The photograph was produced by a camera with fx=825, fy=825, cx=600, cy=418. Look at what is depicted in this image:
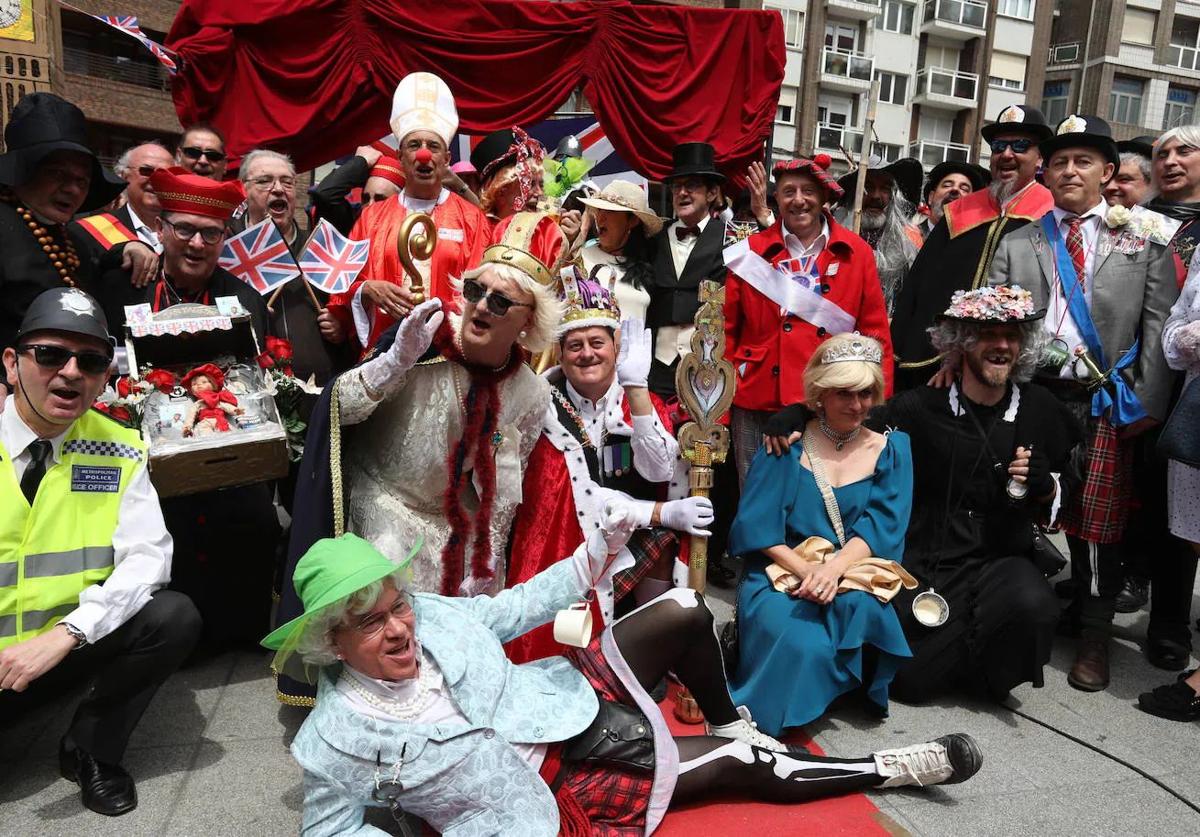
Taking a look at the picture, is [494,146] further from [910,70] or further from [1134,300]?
[910,70]

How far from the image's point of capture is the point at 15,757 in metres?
2.78

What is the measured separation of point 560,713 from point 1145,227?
3.39 meters

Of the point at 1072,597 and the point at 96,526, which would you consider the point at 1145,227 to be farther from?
the point at 96,526

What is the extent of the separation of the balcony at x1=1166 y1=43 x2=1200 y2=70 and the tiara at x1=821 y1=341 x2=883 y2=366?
37.2 meters

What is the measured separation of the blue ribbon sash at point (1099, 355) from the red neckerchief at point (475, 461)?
2641 millimetres

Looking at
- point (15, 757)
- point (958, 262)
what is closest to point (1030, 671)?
point (958, 262)

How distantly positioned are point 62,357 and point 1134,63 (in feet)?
126

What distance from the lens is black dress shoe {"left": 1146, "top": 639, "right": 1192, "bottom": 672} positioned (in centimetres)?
379

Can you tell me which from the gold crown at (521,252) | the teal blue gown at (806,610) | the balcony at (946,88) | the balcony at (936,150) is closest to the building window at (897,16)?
the balcony at (946,88)

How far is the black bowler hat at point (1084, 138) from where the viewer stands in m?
3.80

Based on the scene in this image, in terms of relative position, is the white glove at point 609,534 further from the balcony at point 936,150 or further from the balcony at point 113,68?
the balcony at point 936,150

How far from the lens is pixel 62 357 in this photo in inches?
94.2

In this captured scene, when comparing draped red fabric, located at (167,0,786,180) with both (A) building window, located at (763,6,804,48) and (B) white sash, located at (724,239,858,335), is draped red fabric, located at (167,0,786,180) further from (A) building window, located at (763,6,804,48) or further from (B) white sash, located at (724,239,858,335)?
(A) building window, located at (763,6,804,48)

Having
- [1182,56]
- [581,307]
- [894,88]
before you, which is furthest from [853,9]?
[581,307]
